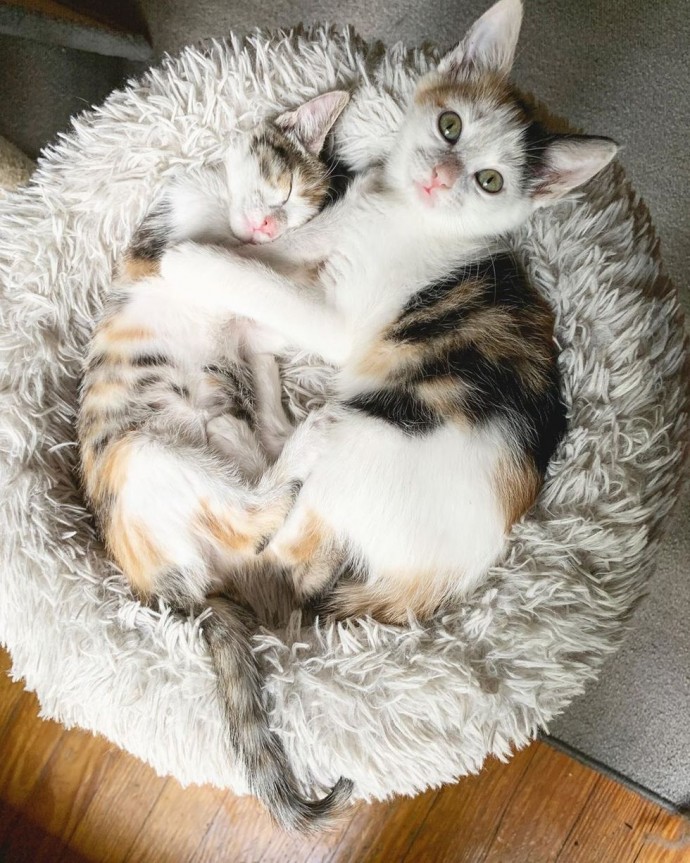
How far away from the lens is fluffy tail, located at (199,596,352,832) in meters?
0.96

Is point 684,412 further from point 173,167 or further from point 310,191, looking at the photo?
point 173,167

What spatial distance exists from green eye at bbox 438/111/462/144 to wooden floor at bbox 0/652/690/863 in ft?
4.00

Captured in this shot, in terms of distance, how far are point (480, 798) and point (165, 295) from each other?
3.93ft

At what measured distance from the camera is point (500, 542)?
109 cm

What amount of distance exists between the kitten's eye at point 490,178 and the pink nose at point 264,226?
1.18 feet

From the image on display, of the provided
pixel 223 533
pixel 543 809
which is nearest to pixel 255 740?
pixel 223 533

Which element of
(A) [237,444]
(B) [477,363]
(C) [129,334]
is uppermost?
(C) [129,334]

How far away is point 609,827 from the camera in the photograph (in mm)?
1430

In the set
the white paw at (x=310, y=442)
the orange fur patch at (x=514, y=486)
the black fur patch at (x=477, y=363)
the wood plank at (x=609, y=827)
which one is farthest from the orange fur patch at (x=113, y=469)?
the wood plank at (x=609, y=827)

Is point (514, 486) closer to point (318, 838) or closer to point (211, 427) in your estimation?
point (211, 427)

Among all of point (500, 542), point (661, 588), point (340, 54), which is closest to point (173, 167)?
point (340, 54)

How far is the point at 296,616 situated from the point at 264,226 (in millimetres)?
681

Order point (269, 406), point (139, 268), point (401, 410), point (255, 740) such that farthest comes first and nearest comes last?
point (269, 406) → point (139, 268) → point (401, 410) → point (255, 740)

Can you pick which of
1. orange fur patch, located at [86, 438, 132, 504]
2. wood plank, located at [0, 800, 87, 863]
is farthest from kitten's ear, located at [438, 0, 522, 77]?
wood plank, located at [0, 800, 87, 863]
